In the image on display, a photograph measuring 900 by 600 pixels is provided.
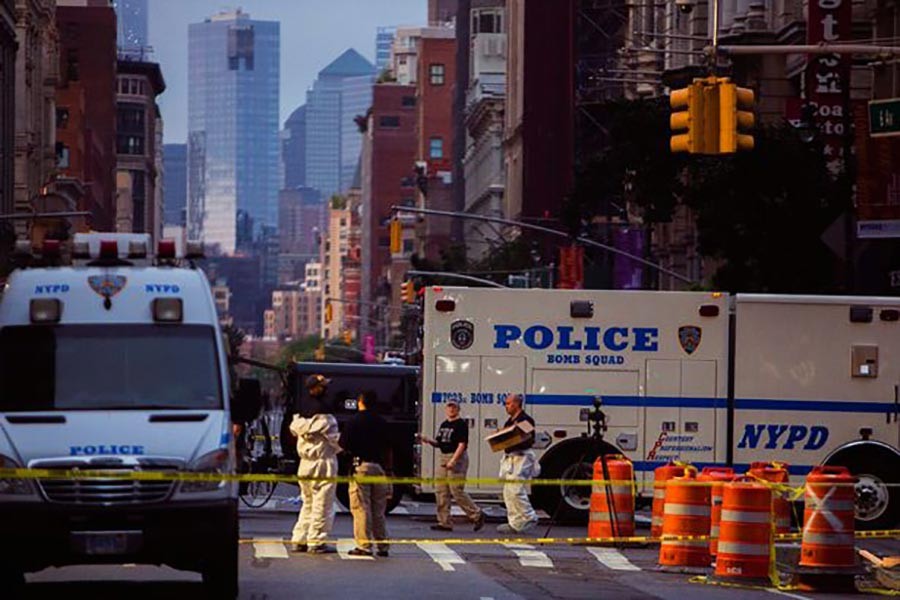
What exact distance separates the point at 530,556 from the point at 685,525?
2.28m

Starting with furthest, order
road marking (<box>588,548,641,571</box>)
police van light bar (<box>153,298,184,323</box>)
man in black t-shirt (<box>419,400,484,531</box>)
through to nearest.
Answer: man in black t-shirt (<box>419,400,484,531</box>) → road marking (<box>588,548,641,571</box>) → police van light bar (<box>153,298,184,323</box>)

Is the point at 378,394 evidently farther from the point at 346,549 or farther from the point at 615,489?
the point at 346,549

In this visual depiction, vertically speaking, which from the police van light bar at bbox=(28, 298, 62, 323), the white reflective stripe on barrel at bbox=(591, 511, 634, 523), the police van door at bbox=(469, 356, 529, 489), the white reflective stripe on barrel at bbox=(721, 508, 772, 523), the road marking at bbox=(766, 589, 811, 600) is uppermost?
the police van light bar at bbox=(28, 298, 62, 323)

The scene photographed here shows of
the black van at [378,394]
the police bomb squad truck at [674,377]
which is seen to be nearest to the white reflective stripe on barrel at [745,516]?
the police bomb squad truck at [674,377]

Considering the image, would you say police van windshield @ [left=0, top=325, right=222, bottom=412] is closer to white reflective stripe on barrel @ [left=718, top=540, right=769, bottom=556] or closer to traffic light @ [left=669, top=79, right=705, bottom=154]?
white reflective stripe on barrel @ [left=718, top=540, right=769, bottom=556]

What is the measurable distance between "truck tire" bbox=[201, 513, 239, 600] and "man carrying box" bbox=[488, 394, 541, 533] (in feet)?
36.3

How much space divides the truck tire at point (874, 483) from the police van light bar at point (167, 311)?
14670mm

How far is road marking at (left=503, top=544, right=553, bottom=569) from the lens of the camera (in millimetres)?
25250

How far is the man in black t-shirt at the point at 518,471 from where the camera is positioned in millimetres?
30125

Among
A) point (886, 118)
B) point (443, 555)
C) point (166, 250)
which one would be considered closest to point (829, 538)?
point (443, 555)

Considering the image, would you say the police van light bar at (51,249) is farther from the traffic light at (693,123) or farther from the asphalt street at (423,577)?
the traffic light at (693,123)

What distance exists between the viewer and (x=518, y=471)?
30125mm

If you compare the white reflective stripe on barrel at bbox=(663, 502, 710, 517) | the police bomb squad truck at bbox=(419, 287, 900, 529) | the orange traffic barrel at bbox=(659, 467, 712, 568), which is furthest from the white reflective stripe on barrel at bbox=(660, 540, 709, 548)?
the police bomb squad truck at bbox=(419, 287, 900, 529)

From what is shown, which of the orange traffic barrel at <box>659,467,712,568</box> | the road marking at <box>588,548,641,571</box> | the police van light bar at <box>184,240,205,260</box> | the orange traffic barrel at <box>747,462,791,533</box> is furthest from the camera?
the orange traffic barrel at <box>747,462,791,533</box>
